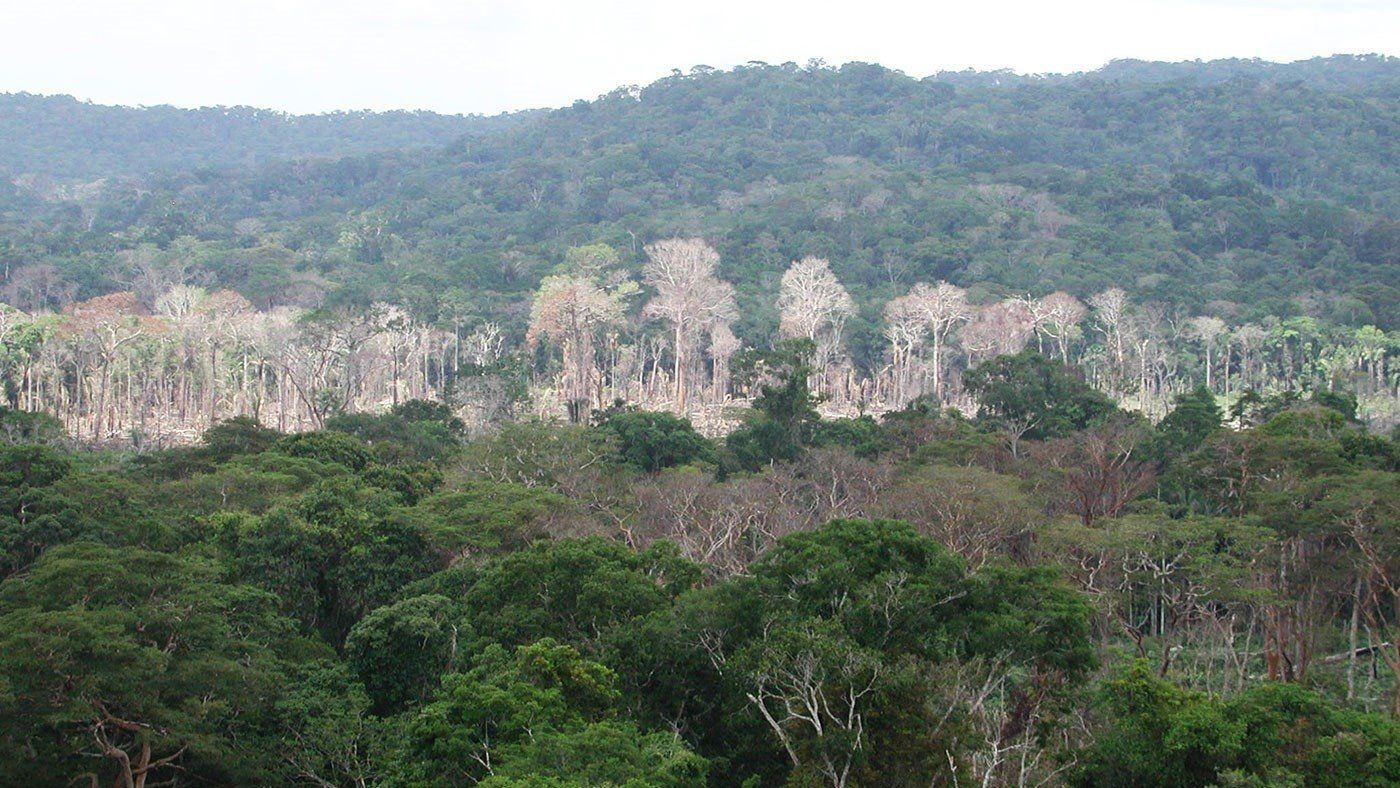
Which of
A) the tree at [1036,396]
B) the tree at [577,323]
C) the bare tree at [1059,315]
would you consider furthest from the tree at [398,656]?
the bare tree at [1059,315]

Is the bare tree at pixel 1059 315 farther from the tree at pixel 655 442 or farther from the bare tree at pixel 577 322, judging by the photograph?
the tree at pixel 655 442

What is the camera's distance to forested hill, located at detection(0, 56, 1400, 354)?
3241 inches

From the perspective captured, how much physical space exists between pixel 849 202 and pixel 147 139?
382ft

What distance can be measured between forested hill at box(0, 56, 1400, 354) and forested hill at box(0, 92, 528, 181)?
34350 millimetres

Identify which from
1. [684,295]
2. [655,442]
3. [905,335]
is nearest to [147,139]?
[684,295]

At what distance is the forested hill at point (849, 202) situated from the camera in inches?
3241

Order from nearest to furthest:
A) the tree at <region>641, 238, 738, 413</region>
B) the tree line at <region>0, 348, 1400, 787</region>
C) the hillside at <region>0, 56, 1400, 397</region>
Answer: the tree line at <region>0, 348, 1400, 787</region>
the tree at <region>641, 238, 738, 413</region>
the hillside at <region>0, 56, 1400, 397</region>

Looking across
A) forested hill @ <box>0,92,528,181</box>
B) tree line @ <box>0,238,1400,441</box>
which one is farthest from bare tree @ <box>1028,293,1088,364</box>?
forested hill @ <box>0,92,528,181</box>

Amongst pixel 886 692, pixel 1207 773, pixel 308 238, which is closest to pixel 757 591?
pixel 886 692

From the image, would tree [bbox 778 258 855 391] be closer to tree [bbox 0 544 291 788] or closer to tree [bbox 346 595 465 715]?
tree [bbox 346 595 465 715]

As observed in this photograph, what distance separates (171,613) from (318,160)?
129566mm

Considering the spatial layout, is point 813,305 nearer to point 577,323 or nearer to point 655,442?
point 577,323

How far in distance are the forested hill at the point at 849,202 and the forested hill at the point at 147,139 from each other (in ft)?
113

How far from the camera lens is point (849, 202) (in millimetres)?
102875
